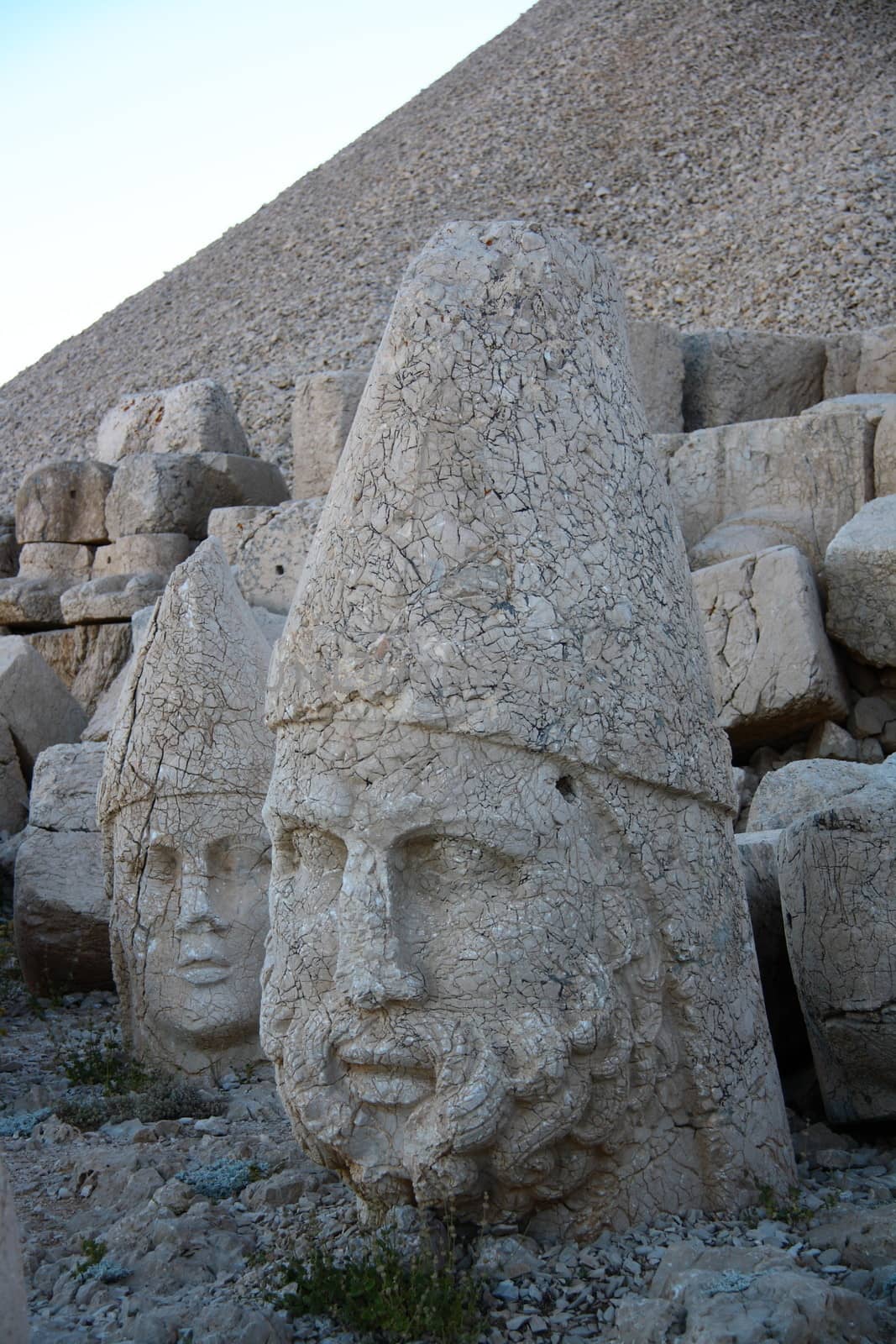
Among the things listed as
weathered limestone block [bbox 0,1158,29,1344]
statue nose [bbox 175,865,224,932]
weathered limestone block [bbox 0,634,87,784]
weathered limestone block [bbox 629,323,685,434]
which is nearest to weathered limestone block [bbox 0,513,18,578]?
weathered limestone block [bbox 0,634,87,784]

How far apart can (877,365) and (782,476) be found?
288 centimetres

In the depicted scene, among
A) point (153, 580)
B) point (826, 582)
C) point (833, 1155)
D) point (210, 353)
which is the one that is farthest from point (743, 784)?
point (210, 353)

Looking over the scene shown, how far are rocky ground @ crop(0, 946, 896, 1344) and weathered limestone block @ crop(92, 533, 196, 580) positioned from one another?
8.81 meters

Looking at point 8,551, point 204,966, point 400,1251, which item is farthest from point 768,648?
point 8,551

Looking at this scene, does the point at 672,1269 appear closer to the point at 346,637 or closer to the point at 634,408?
the point at 346,637

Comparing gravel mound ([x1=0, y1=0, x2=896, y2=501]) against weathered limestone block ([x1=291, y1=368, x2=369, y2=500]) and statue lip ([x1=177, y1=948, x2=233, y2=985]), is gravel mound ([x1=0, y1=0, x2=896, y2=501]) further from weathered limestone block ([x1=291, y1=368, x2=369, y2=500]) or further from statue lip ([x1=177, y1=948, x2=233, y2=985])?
statue lip ([x1=177, y1=948, x2=233, y2=985])

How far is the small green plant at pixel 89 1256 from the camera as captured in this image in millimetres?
3045

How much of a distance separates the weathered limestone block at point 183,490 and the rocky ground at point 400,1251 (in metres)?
8.94

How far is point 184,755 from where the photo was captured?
495cm

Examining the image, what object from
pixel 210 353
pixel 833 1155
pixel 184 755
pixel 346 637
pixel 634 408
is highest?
pixel 210 353

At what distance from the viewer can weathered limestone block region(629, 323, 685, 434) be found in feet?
35.1

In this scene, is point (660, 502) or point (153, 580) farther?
point (153, 580)

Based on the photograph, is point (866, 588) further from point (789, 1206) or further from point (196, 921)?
point (789, 1206)

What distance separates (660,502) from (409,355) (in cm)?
68
